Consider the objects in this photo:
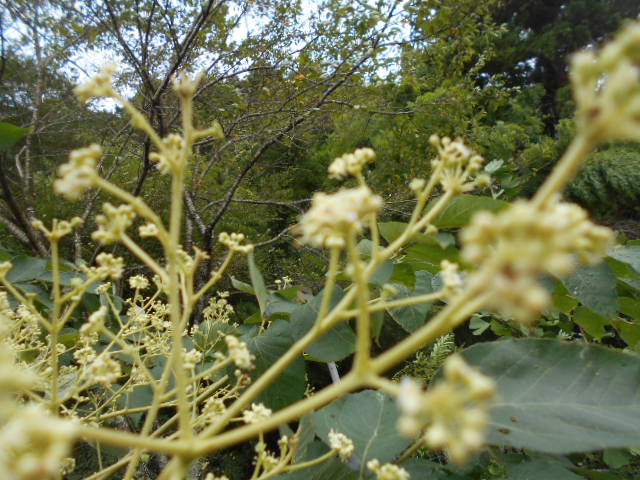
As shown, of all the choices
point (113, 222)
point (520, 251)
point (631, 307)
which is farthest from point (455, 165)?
point (631, 307)

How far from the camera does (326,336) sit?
995 mm

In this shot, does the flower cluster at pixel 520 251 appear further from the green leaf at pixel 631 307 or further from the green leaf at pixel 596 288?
the green leaf at pixel 631 307

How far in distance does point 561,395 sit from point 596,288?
0.40m

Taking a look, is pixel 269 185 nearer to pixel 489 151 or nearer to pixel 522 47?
pixel 489 151

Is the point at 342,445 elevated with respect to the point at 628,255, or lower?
lower

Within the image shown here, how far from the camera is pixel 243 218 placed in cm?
487

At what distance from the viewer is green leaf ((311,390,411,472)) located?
2.71ft

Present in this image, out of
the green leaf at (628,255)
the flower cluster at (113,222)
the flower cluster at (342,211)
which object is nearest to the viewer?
the flower cluster at (342,211)

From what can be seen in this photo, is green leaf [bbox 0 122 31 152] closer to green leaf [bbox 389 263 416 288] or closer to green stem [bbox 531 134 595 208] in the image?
green leaf [bbox 389 263 416 288]

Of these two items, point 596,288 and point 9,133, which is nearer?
point 596,288

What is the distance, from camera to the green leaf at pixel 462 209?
1.03 m

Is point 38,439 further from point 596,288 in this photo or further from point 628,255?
point 628,255

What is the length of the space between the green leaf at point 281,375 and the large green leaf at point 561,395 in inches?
17.0

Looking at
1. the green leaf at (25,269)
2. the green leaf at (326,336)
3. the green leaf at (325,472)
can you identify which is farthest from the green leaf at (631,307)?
the green leaf at (25,269)
